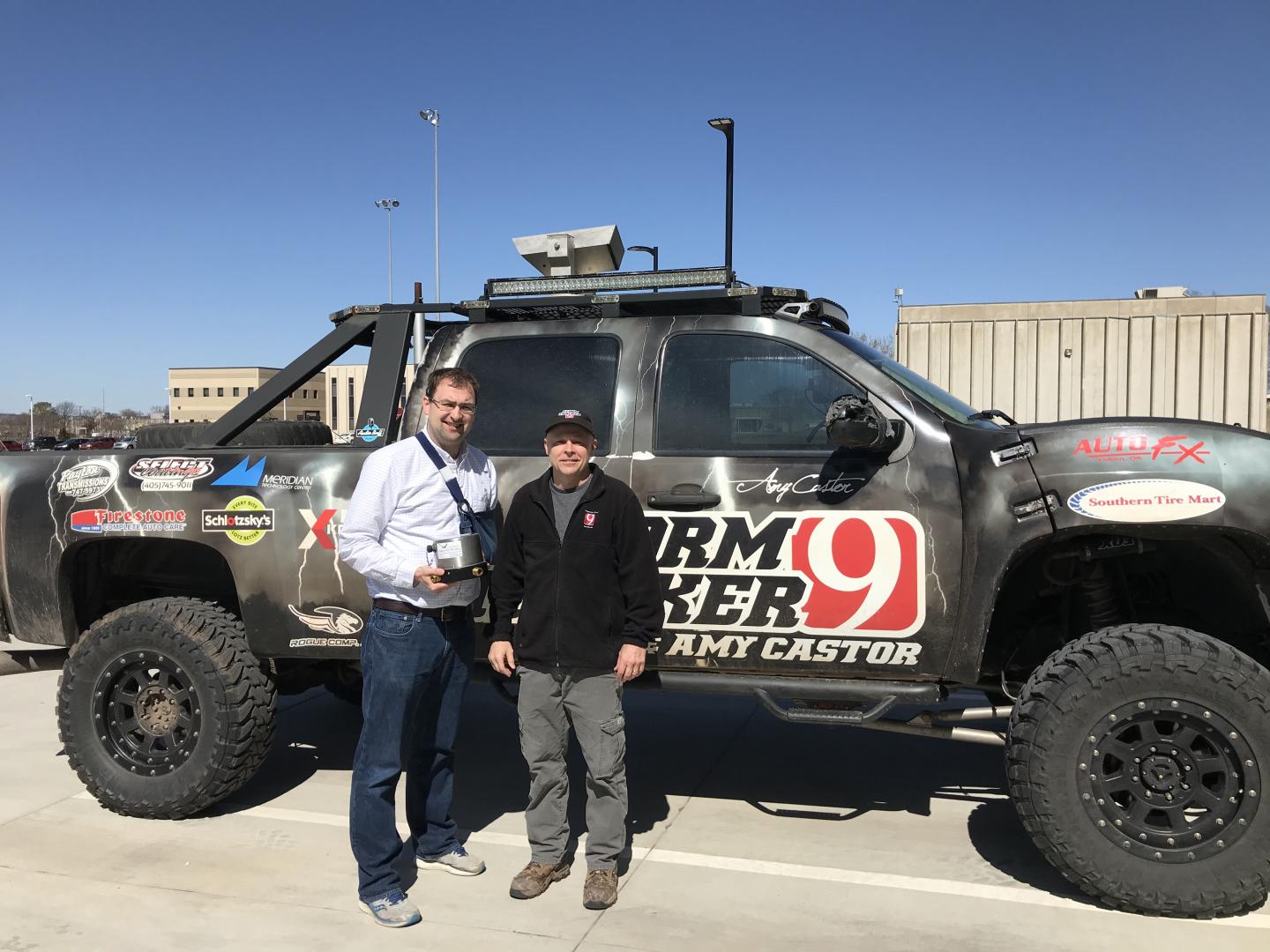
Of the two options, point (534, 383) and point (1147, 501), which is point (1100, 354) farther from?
point (534, 383)

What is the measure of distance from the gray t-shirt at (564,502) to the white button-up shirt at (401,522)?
1.12ft

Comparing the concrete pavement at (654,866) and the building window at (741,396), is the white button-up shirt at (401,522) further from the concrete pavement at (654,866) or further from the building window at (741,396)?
the concrete pavement at (654,866)

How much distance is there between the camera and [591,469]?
3.67 meters

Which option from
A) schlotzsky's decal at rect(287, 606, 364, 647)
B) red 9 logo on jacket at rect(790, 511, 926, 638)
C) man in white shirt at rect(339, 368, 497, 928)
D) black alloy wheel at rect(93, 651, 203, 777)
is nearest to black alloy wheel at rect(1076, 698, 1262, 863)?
red 9 logo on jacket at rect(790, 511, 926, 638)

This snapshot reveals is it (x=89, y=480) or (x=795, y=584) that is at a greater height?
(x=89, y=480)

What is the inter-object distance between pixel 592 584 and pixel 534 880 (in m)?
1.10

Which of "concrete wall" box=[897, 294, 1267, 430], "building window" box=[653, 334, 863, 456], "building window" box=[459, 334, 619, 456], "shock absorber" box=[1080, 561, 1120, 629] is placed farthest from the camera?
"concrete wall" box=[897, 294, 1267, 430]

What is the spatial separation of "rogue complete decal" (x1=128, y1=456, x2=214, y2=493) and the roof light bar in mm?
1457

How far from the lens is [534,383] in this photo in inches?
169

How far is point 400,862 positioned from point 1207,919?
2.93 metres

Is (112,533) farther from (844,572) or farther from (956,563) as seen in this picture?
(956,563)

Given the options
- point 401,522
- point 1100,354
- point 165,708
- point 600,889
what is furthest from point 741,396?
point 1100,354

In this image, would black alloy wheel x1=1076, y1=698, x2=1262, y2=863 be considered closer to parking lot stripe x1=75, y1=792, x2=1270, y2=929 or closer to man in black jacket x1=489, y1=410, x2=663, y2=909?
parking lot stripe x1=75, y1=792, x2=1270, y2=929

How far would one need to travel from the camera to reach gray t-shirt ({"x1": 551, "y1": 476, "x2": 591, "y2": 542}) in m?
3.61
